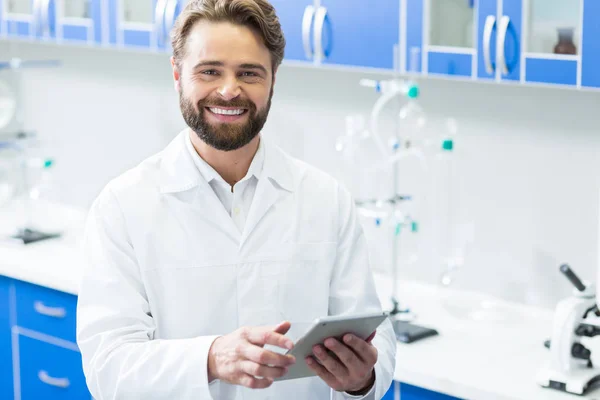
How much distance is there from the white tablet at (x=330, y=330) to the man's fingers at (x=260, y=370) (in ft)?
0.12

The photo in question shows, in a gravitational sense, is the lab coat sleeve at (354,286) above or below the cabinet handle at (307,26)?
below


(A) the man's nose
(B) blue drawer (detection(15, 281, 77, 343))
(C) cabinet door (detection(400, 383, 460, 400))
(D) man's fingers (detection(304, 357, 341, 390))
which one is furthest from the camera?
(B) blue drawer (detection(15, 281, 77, 343))

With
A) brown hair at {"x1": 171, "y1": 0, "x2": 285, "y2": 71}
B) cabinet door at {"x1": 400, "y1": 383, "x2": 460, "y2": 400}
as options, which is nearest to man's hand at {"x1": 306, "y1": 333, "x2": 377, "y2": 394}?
brown hair at {"x1": 171, "y1": 0, "x2": 285, "y2": 71}

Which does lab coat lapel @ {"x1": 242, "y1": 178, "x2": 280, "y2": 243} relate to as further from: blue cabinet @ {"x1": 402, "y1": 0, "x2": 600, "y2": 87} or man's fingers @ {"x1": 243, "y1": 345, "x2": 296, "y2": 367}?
blue cabinet @ {"x1": 402, "y1": 0, "x2": 600, "y2": 87}

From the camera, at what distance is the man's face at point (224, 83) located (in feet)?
6.20

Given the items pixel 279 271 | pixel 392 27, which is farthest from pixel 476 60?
pixel 279 271

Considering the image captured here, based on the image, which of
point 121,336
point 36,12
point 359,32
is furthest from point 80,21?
point 121,336

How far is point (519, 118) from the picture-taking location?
2.98 meters

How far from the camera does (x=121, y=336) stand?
185 cm

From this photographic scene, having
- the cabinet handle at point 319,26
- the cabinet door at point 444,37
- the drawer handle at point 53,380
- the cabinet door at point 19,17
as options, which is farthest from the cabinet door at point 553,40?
the cabinet door at point 19,17

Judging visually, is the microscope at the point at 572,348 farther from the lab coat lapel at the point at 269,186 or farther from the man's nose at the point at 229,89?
the man's nose at the point at 229,89

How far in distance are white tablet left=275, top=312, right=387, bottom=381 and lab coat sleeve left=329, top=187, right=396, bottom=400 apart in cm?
23

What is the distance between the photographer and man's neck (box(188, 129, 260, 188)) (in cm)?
203

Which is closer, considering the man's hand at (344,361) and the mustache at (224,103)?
the man's hand at (344,361)
